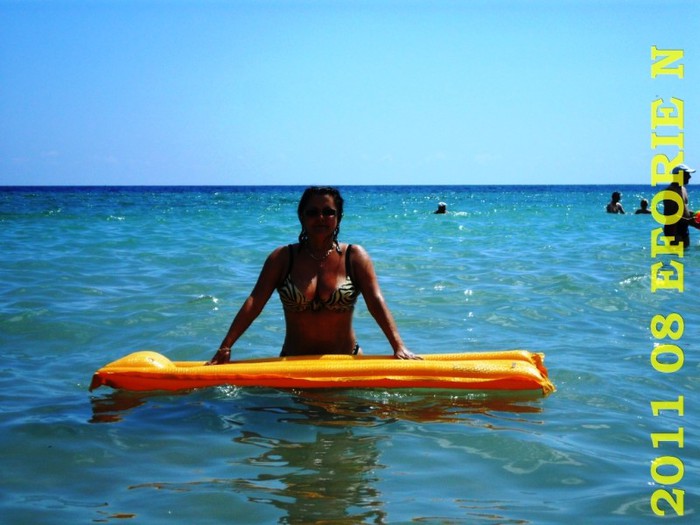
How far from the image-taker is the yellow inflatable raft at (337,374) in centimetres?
420

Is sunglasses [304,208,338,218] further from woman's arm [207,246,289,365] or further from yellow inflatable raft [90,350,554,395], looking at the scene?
yellow inflatable raft [90,350,554,395]

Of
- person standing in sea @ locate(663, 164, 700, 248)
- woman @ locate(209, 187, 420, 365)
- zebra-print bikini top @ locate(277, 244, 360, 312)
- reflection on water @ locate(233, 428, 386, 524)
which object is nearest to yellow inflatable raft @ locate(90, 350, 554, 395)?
woman @ locate(209, 187, 420, 365)

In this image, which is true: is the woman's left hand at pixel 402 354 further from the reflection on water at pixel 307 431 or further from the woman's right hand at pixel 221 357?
the woman's right hand at pixel 221 357

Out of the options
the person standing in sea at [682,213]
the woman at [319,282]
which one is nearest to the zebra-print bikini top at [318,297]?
the woman at [319,282]

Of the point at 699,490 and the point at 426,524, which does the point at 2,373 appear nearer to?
the point at 426,524

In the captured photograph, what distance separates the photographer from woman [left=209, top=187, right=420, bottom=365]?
443 cm

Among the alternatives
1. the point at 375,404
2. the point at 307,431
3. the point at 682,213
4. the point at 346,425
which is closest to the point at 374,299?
the point at 375,404

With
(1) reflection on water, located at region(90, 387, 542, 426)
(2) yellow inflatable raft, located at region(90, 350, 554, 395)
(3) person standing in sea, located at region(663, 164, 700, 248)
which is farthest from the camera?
(3) person standing in sea, located at region(663, 164, 700, 248)

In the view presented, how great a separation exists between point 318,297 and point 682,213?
23.3 ft

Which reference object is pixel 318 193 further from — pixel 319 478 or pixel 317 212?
pixel 319 478

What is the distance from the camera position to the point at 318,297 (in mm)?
4477

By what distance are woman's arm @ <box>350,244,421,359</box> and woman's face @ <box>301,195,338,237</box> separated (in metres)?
0.19

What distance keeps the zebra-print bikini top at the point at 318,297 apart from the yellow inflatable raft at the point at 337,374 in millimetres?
310

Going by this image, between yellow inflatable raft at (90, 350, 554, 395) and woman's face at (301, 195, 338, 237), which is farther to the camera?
woman's face at (301, 195, 338, 237)
